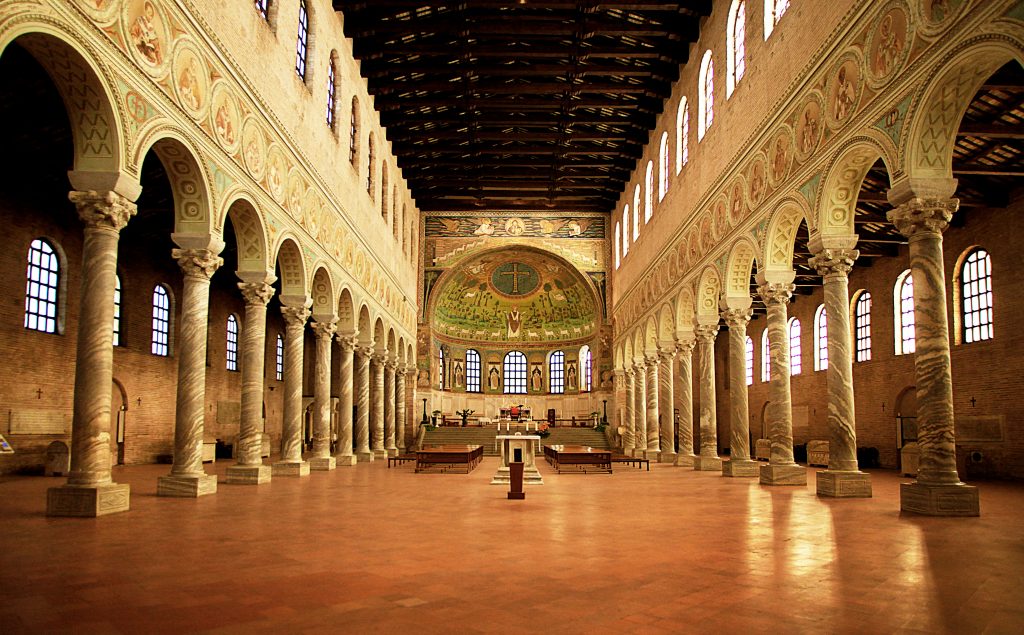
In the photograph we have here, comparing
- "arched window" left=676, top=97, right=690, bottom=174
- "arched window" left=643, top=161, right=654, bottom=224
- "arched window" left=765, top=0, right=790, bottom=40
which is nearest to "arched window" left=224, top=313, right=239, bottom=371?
"arched window" left=643, top=161, right=654, bottom=224

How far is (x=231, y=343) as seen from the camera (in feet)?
116

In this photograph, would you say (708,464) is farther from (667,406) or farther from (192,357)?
(192,357)

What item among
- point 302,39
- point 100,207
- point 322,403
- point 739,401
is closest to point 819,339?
point 739,401

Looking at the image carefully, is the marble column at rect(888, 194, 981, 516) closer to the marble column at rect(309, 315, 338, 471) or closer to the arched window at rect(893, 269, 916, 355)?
the arched window at rect(893, 269, 916, 355)

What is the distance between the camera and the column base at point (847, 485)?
14.9 meters

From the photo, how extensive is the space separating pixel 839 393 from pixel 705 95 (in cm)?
1333

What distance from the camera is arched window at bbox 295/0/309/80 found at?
21.4 metres

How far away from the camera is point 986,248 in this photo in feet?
74.4

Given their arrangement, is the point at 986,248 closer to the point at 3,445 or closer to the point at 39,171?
the point at 3,445

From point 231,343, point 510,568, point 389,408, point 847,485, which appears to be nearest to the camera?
point 510,568

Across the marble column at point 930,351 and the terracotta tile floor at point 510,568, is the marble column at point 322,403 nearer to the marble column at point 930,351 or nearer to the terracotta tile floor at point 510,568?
the terracotta tile floor at point 510,568

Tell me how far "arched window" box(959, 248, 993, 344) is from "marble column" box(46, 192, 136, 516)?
76.1 ft

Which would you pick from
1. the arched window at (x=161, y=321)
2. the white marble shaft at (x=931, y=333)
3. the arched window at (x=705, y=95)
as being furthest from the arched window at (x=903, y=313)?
the arched window at (x=161, y=321)

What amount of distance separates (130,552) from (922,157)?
1287cm
